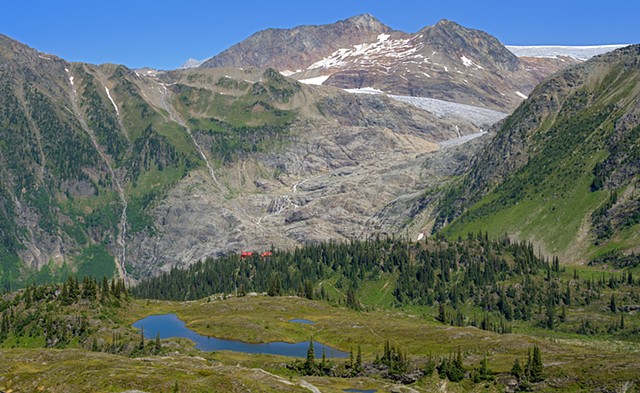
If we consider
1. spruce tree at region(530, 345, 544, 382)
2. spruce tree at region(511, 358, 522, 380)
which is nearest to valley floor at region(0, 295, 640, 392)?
spruce tree at region(511, 358, 522, 380)

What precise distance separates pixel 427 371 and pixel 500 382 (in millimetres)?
17048

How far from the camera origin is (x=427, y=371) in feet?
568

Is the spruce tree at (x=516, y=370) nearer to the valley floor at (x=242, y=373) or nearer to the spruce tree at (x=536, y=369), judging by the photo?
the valley floor at (x=242, y=373)

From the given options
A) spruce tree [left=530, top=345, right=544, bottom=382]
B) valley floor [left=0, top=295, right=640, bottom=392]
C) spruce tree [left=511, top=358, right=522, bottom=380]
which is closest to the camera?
valley floor [left=0, top=295, right=640, bottom=392]

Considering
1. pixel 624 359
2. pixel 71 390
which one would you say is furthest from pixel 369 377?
pixel 71 390

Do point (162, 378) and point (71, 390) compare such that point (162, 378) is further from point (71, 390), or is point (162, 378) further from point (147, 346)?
point (147, 346)

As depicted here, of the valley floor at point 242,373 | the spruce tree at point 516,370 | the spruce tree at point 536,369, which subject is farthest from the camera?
the spruce tree at point 516,370

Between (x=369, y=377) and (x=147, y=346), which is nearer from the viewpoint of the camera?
(x=369, y=377)

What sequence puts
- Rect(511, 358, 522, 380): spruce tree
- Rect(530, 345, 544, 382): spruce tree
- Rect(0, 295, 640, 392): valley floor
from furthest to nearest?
Answer: Rect(511, 358, 522, 380): spruce tree, Rect(530, 345, 544, 382): spruce tree, Rect(0, 295, 640, 392): valley floor

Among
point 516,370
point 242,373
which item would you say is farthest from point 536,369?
point 242,373

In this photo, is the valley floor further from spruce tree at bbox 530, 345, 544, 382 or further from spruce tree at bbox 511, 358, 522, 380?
spruce tree at bbox 530, 345, 544, 382

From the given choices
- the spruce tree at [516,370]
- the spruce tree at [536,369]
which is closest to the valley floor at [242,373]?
the spruce tree at [516,370]

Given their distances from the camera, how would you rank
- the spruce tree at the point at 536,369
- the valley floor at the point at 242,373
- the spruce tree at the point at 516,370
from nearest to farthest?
the valley floor at the point at 242,373 → the spruce tree at the point at 536,369 → the spruce tree at the point at 516,370

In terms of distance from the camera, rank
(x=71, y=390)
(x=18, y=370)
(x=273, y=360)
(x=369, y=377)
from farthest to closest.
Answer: (x=273, y=360), (x=369, y=377), (x=18, y=370), (x=71, y=390)
